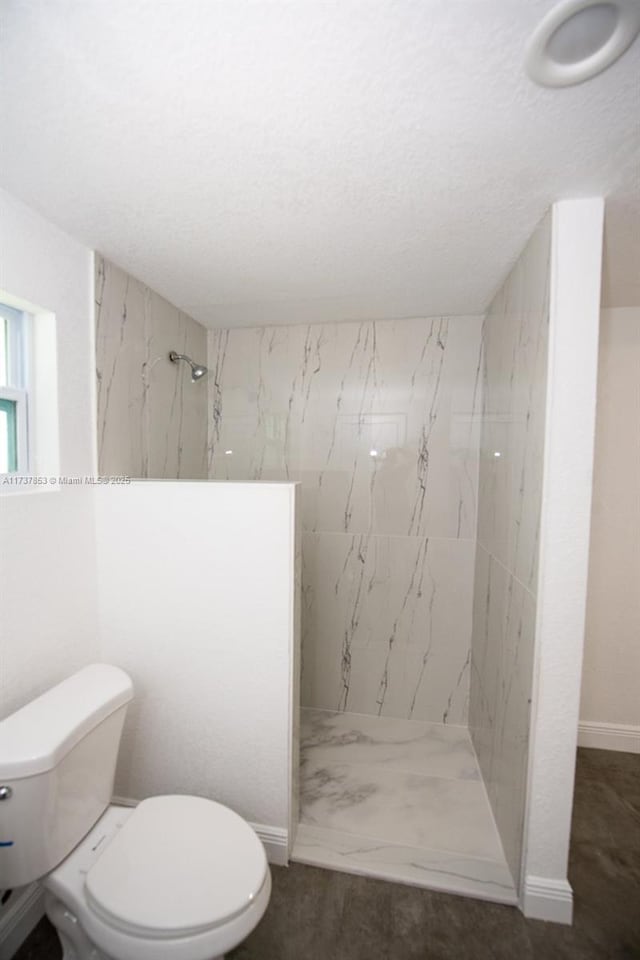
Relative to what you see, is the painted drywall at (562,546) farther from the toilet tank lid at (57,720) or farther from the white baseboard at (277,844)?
the toilet tank lid at (57,720)

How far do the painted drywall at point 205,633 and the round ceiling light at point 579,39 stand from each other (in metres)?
1.23

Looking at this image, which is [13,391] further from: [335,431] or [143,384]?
[335,431]

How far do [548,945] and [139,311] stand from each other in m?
2.78

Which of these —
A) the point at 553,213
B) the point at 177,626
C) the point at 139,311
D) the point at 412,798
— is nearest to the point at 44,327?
the point at 139,311

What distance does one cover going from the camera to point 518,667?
4.74 feet

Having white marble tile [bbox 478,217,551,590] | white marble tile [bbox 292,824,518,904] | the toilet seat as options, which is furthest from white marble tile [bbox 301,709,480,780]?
white marble tile [bbox 478,217,551,590]

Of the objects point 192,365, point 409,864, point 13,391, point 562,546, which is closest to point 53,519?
point 13,391

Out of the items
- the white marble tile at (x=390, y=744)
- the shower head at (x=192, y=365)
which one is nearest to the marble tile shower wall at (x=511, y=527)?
the white marble tile at (x=390, y=744)

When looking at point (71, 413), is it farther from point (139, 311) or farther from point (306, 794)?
point (306, 794)

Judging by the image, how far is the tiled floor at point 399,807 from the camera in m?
1.46

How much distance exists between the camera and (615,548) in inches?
82.8

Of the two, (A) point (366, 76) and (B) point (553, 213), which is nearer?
(A) point (366, 76)

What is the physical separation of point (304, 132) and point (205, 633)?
1.61 meters

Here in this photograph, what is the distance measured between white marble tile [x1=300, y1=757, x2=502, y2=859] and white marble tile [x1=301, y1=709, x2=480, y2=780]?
5 cm
